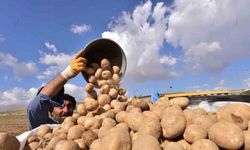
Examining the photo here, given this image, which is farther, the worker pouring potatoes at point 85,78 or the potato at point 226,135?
the worker pouring potatoes at point 85,78

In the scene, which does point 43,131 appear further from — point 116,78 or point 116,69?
point 116,69

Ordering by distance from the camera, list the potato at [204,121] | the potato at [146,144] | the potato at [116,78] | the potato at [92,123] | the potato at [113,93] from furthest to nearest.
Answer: the potato at [116,78] < the potato at [113,93] < the potato at [92,123] < the potato at [204,121] < the potato at [146,144]

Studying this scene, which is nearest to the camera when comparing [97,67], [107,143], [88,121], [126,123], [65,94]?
[107,143]

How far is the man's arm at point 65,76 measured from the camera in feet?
12.0

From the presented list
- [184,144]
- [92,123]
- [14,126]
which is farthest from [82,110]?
[14,126]

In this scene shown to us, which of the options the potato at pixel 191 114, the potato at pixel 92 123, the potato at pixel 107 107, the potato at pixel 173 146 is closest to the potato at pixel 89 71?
the potato at pixel 107 107

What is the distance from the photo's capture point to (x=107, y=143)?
6.63ft

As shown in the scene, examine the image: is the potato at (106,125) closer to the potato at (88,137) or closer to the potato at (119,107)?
the potato at (88,137)

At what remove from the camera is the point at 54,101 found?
4039 millimetres

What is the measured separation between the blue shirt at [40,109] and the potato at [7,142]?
60.5 inches

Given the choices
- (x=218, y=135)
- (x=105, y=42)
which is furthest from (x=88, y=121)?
(x=105, y=42)

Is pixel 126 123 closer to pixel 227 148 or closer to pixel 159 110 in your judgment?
pixel 159 110

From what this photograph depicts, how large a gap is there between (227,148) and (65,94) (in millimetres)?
2748

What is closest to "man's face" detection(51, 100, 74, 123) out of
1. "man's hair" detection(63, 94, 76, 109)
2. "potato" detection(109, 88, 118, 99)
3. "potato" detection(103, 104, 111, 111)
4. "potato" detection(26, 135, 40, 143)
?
"man's hair" detection(63, 94, 76, 109)
